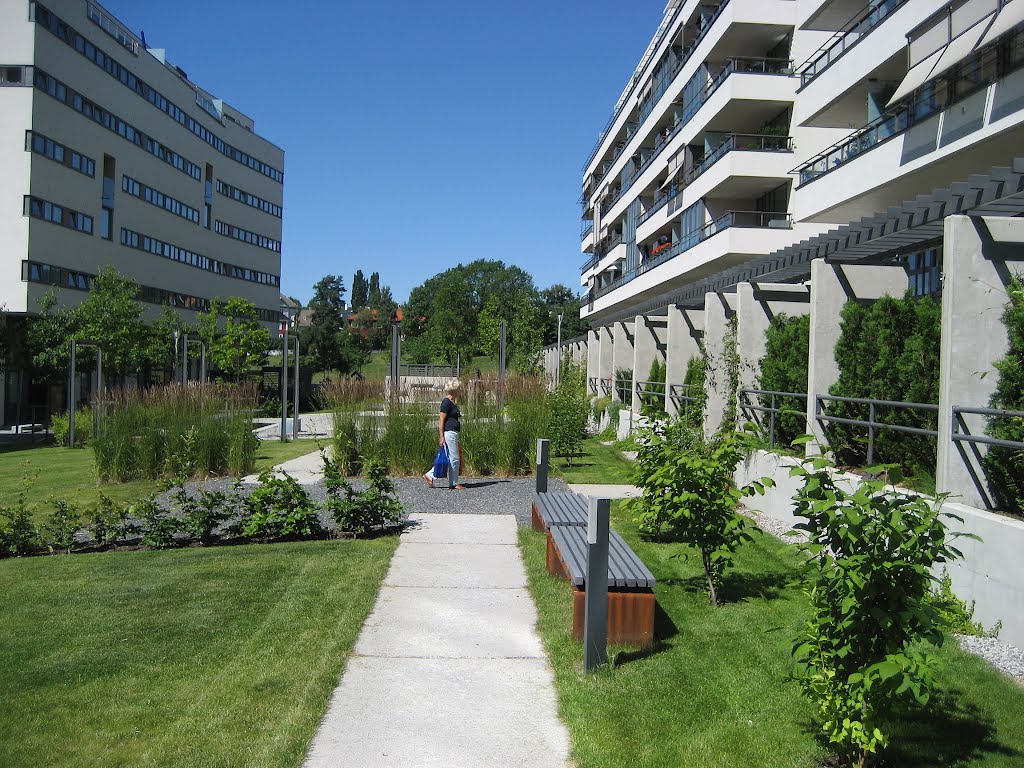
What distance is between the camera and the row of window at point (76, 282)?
37719 mm

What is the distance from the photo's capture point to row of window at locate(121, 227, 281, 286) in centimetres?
4928

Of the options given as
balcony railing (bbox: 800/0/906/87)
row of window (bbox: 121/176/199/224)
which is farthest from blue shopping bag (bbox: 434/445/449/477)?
row of window (bbox: 121/176/199/224)

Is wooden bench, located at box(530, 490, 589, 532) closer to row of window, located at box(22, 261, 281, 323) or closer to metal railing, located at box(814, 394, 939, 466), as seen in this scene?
metal railing, located at box(814, 394, 939, 466)

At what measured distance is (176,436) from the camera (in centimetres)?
1496

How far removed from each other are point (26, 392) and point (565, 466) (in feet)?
104

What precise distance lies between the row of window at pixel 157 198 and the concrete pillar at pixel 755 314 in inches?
1684

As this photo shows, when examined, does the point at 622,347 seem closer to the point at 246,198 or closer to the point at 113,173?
the point at 113,173

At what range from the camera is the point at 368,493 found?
9.61 m

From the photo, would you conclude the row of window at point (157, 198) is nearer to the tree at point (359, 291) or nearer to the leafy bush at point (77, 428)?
the leafy bush at point (77, 428)

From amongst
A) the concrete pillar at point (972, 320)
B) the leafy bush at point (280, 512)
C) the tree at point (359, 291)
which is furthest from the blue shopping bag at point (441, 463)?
the tree at point (359, 291)

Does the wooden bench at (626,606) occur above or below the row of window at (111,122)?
below

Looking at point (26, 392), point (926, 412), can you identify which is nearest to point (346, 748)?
point (926, 412)

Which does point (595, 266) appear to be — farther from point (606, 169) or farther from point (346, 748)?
point (346, 748)

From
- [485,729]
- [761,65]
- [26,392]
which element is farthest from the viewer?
[26,392]
